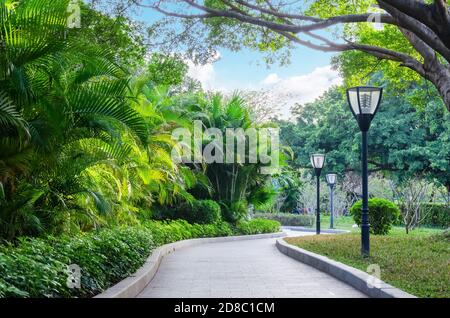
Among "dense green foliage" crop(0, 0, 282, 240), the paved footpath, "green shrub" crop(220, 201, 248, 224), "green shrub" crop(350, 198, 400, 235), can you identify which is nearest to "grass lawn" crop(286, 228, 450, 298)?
the paved footpath

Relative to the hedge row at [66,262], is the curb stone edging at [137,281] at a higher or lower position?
lower

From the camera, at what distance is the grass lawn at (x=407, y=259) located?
795cm

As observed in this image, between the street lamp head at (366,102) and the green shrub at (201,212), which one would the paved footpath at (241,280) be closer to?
the street lamp head at (366,102)

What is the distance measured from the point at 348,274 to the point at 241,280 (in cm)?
162

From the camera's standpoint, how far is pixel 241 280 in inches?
375

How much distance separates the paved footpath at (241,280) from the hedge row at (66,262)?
54 centimetres

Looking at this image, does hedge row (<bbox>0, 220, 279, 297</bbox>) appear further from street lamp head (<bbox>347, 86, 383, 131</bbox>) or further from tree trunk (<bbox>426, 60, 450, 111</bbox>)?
tree trunk (<bbox>426, 60, 450, 111</bbox>)

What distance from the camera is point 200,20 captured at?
564 inches

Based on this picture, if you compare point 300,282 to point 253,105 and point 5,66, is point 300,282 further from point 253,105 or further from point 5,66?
point 253,105

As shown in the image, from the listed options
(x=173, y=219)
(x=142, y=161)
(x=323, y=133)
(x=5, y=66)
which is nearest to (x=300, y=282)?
(x=5, y=66)

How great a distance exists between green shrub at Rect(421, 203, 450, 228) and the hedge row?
80.9 feet

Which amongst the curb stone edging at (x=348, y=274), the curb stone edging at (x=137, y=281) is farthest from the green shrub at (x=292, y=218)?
the curb stone edging at (x=348, y=274)

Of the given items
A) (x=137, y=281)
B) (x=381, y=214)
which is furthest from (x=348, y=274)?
(x=381, y=214)

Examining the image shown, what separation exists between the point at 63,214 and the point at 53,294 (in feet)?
12.4
